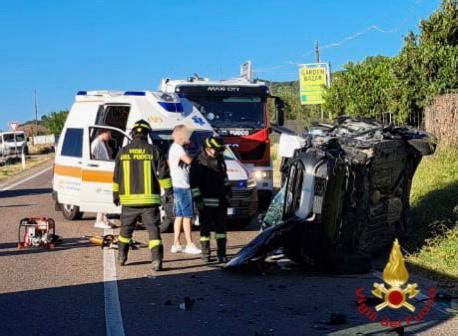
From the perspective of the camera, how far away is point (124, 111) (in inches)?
553

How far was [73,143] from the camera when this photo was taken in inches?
544

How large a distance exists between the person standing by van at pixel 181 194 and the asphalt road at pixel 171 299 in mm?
244

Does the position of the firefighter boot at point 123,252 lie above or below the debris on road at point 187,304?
above

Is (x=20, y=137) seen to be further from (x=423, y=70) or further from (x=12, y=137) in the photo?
(x=423, y=70)

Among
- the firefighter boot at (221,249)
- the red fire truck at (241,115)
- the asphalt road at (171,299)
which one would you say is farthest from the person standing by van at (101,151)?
the firefighter boot at (221,249)

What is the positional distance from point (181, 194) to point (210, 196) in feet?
2.95

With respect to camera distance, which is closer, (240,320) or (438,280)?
(240,320)

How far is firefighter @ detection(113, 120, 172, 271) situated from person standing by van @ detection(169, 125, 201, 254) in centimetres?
94

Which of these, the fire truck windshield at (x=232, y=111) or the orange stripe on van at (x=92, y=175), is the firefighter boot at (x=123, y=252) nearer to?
the orange stripe on van at (x=92, y=175)

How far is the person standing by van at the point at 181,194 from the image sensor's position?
1014 centimetres

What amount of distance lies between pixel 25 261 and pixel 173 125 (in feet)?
13.3

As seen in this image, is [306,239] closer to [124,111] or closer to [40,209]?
[124,111]

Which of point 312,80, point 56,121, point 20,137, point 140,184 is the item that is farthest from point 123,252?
point 56,121

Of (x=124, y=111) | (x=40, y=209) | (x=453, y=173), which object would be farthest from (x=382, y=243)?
(x=40, y=209)
